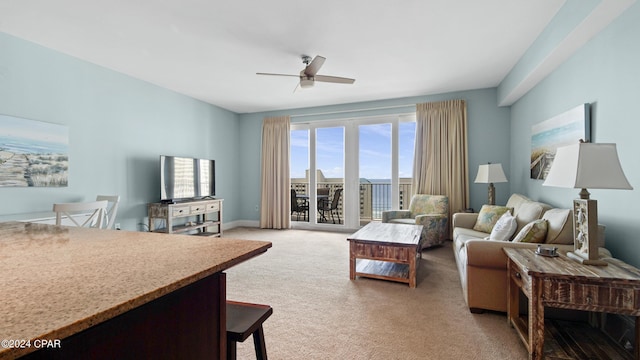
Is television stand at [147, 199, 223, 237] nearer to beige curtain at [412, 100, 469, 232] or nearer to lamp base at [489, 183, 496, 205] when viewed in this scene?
beige curtain at [412, 100, 469, 232]

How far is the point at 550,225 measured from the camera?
2.38 m

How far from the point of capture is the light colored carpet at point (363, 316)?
6.28 ft

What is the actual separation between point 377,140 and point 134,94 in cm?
421

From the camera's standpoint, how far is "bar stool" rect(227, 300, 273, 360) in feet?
3.47

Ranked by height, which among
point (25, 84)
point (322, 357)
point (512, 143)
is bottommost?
point (322, 357)

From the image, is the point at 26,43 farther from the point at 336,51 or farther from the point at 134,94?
the point at 336,51

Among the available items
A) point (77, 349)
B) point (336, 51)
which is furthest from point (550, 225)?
point (77, 349)

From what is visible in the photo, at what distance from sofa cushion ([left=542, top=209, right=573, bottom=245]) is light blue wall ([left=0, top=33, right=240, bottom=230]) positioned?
4935 millimetres

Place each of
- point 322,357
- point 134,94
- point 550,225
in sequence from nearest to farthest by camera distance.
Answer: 1. point 322,357
2. point 550,225
3. point 134,94

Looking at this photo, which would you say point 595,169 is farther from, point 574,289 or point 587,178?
point 574,289

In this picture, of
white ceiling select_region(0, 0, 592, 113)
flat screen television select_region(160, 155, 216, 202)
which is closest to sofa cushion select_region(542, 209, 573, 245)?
white ceiling select_region(0, 0, 592, 113)

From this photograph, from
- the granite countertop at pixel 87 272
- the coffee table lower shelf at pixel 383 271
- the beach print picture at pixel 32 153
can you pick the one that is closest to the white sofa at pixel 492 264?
the coffee table lower shelf at pixel 383 271

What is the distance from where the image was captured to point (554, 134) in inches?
123

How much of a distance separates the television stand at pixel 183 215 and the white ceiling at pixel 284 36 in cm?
192
